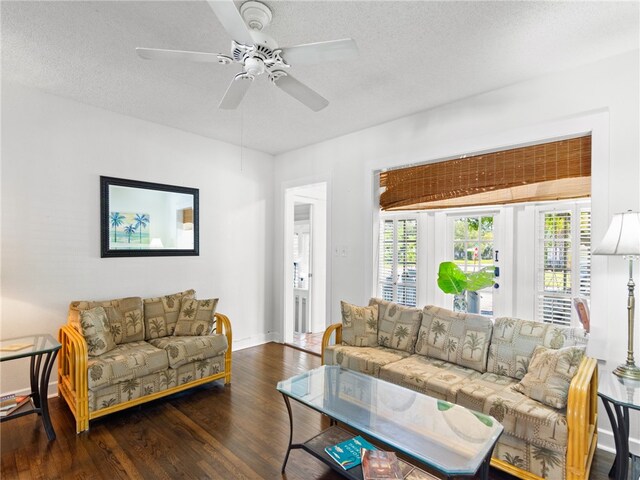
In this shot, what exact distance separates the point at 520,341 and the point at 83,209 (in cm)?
403

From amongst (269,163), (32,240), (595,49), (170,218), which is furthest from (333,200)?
(32,240)

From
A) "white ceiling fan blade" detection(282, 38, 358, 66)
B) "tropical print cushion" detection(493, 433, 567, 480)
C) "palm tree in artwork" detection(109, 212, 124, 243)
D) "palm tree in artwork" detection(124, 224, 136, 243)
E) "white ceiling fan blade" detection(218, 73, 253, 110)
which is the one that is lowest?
"tropical print cushion" detection(493, 433, 567, 480)

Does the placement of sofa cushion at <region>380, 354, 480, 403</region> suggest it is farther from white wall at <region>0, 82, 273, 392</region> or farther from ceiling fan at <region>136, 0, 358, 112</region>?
white wall at <region>0, 82, 273, 392</region>

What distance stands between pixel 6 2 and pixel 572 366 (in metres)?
3.92

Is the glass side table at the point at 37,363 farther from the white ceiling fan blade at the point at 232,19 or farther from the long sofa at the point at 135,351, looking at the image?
the white ceiling fan blade at the point at 232,19

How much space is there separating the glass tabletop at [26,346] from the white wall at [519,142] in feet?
9.01

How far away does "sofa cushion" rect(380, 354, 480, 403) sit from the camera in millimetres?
2381

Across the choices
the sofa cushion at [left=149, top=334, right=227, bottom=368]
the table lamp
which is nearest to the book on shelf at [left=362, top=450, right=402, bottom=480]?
the table lamp

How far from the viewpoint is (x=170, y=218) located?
3.97m

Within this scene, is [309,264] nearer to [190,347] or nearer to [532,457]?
[190,347]

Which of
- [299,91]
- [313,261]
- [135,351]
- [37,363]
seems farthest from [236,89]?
[313,261]

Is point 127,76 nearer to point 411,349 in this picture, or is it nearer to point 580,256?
point 411,349

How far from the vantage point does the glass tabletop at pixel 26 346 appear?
237cm

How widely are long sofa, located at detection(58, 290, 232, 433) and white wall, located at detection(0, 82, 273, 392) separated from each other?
0.29 metres
